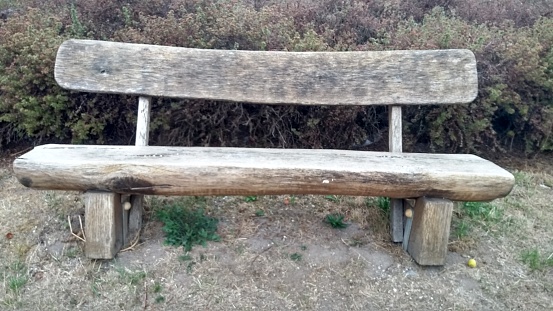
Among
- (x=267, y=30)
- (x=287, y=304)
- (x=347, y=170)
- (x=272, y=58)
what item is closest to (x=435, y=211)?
(x=347, y=170)

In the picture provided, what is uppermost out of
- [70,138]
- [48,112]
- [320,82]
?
[320,82]

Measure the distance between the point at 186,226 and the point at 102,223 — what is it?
52 centimetres

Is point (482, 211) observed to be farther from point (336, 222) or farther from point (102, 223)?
point (102, 223)

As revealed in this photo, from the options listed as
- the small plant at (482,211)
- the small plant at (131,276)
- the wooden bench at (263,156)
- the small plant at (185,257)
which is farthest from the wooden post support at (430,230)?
the small plant at (131,276)

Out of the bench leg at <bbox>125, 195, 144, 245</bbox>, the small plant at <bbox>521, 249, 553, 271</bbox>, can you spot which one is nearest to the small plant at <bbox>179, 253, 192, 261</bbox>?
the bench leg at <bbox>125, 195, 144, 245</bbox>

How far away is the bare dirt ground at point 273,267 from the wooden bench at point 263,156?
0.51 feet

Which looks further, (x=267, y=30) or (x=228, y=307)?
(x=267, y=30)

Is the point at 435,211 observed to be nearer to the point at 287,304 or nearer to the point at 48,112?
the point at 287,304

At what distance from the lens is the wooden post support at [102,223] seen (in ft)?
8.50

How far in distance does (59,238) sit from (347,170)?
1.68 metres

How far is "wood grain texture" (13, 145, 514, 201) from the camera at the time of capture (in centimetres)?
245

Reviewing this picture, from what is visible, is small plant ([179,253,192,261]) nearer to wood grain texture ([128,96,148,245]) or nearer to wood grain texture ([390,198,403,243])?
wood grain texture ([128,96,148,245])

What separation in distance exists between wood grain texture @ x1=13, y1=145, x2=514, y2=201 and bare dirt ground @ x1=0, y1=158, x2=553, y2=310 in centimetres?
49

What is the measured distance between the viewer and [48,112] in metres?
3.59
